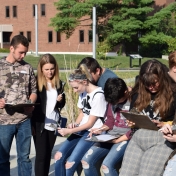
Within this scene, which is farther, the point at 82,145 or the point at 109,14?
the point at 109,14

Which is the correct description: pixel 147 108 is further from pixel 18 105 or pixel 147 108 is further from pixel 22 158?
pixel 22 158

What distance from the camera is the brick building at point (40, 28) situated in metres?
60.7

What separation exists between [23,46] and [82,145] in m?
1.34

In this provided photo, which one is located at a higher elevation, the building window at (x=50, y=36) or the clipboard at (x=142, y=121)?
the building window at (x=50, y=36)

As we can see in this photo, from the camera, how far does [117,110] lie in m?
5.47

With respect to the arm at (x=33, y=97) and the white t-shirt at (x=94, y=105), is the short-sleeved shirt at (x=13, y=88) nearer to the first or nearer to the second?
the arm at (x=33, y=97)

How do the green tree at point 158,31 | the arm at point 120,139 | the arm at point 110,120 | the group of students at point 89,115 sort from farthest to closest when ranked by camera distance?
the green tree at point 158,31 → the arm at point 110,120 → the arm at point 120,139 → the group of students at point 89,115

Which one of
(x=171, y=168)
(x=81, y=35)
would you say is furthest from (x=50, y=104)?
(x=81, y=35)

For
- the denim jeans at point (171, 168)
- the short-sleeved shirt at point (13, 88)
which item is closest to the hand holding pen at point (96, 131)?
the short-sleeved shirt at point (13, 88)

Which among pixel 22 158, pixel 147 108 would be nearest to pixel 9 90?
pixel 22 158

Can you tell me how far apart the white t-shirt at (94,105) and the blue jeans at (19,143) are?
2.23ft

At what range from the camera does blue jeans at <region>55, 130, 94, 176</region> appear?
556cm

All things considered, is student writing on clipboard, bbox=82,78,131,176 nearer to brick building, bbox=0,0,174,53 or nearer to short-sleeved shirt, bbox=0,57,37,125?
short-sleeved shirt, bbox=0,57,37,125

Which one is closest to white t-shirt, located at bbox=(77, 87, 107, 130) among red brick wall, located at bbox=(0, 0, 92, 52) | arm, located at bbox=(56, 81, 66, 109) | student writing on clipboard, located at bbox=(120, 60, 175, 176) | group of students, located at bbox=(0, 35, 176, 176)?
group of students, located at bbox=(0, 35, 176, 176)
